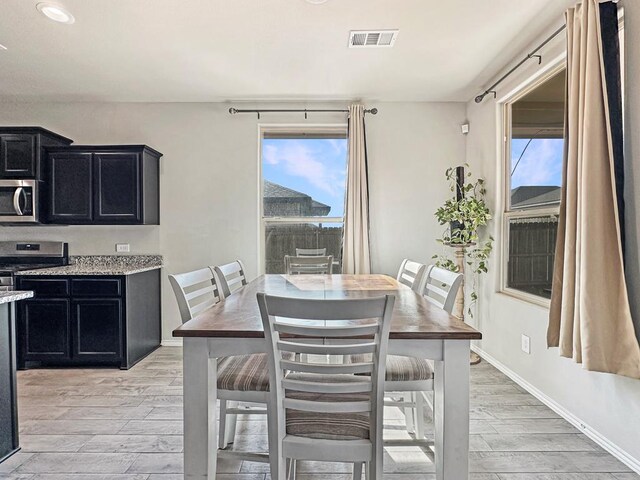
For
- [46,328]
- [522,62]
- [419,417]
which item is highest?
[522,62]

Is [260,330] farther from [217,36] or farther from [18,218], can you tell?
[18,218]

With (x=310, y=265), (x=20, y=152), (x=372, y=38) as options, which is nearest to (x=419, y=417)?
(x=310, y=265)

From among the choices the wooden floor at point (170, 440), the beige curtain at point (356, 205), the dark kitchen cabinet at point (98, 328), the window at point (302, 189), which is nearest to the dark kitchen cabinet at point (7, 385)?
the wooden floor at point (170, 440)

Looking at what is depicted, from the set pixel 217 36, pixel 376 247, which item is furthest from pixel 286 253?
pixel 217 36

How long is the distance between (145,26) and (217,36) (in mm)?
483

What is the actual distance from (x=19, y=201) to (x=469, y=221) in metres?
4.14

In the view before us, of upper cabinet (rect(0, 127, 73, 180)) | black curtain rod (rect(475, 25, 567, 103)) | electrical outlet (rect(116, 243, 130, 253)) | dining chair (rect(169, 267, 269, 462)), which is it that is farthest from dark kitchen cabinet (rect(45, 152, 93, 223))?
black curtain rod (rect(475, 25, 567, 103))

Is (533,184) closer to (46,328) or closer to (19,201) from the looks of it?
→ (46,328)

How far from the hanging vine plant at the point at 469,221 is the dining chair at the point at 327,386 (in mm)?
2468

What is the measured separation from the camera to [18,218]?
359 cm

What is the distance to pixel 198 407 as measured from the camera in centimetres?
143

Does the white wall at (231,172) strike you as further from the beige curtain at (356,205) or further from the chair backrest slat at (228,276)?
the chair backrest slat at (228,276)

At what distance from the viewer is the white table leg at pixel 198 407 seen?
1.42m

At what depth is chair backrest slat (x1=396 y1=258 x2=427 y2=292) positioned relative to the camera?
7.71ft
